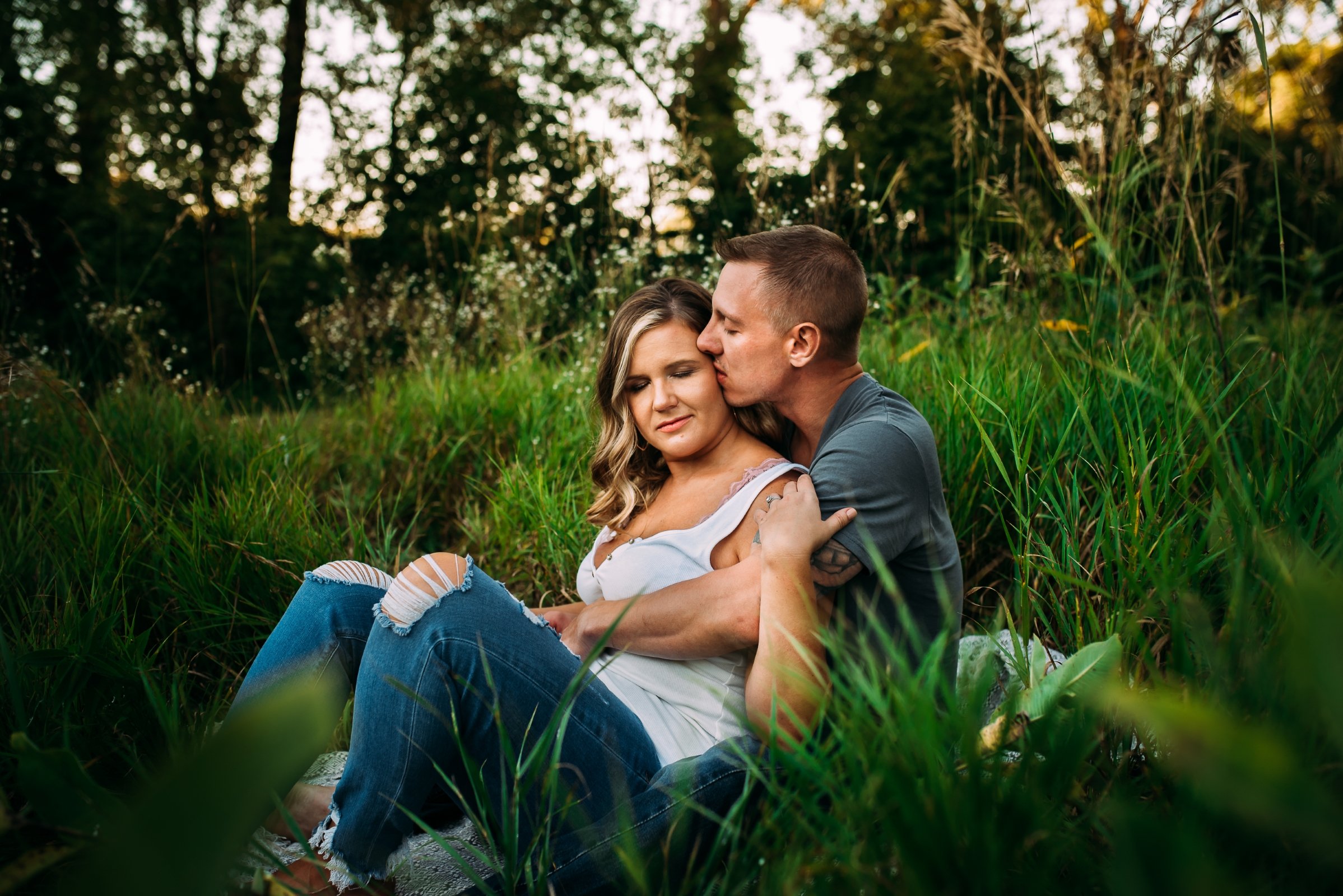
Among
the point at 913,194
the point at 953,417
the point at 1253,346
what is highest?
the point at 913,194

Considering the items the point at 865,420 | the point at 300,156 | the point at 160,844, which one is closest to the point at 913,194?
the point at 865,420

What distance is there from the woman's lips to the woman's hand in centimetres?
59

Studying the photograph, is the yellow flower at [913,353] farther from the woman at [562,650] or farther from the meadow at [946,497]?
the woman at [562,650]

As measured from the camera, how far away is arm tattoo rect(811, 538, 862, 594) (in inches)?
63.4

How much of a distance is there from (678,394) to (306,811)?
4.55 feet

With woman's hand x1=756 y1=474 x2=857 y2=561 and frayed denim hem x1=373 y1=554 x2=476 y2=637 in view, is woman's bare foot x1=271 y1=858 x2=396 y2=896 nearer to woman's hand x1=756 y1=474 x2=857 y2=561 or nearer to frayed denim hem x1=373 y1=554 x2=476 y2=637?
frayed denim hem x1=373 y1=554 x2=476 y2=637

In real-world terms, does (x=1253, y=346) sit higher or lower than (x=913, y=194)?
lower

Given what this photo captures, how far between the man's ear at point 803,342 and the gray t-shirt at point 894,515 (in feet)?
0.83

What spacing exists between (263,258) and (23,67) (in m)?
4.41

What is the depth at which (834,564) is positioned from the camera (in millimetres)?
1610

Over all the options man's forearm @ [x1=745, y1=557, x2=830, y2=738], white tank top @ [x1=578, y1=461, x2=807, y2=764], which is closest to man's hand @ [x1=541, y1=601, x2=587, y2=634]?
white tank top @ [x1=578, y1=461, x2=807, y2=764]

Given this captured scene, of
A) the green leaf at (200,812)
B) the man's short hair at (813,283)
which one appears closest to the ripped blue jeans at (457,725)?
the man's short hair at (813,283)

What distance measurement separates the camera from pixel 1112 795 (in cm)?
107

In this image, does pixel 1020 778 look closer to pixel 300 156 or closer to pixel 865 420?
pixel 865 420
